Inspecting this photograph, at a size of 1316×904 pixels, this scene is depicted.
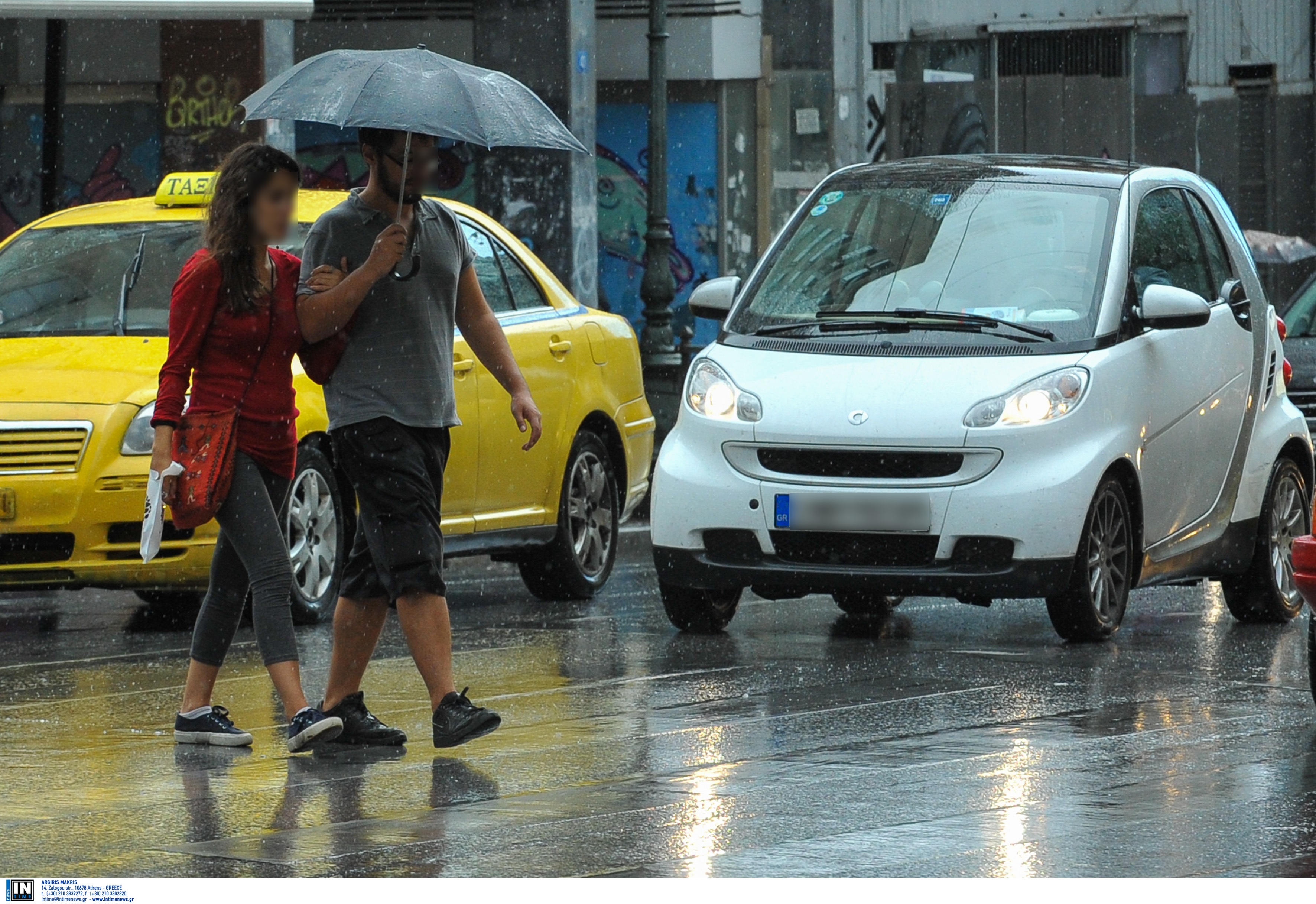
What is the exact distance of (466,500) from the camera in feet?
34.7

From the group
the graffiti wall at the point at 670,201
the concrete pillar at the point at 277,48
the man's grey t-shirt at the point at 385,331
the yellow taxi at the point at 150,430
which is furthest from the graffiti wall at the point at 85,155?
A: the man's grey t-shirt at the point at 385,331

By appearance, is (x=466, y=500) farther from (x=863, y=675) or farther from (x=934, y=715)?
(x=934, y=715)

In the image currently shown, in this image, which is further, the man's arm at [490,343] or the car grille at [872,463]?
the car grille at [872,463]

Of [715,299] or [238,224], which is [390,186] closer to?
[238,224]

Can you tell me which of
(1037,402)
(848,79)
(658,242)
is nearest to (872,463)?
(1037,402)

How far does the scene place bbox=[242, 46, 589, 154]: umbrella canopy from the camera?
688 cm

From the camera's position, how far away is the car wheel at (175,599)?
10.8 metres

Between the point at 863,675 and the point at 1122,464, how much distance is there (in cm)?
146

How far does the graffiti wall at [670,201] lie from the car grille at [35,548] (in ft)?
56.1

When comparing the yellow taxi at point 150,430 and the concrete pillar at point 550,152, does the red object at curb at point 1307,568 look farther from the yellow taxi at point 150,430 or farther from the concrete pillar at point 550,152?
the concrete pillar at point 550,152

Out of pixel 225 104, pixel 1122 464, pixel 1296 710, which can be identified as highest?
pixel 225 104

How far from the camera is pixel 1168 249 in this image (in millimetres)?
10195

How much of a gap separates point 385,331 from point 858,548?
271cm
